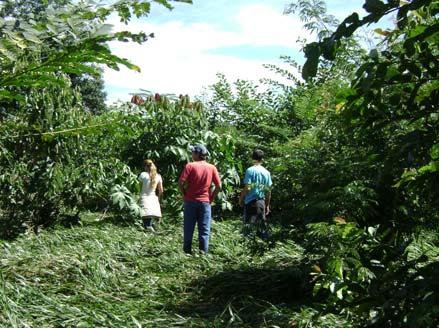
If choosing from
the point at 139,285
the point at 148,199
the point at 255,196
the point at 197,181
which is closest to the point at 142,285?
the point at 139,285

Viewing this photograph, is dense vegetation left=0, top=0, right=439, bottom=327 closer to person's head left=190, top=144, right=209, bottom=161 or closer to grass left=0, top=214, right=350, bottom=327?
grass left=0, top=214, right=350, bottom=327

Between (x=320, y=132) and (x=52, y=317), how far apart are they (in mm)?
2948

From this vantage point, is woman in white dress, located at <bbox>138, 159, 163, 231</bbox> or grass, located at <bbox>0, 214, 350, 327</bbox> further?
woman in white dress, located at <bbox>138, 159, 163, 231</bbox>

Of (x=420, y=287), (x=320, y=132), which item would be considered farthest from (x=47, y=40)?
(x=320, y=132)

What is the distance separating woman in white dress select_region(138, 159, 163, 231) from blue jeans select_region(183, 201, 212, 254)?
2657 mm

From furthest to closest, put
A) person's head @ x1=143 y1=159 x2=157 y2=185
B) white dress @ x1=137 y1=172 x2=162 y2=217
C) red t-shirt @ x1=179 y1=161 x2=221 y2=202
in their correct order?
person's head @ x1=143 y1=159 x2=157 y2=185, white dress @ x1=137 y1=172 x2=162 y2=217, red t-shirt @ x1=179 y1=161 x2=221 y2=202

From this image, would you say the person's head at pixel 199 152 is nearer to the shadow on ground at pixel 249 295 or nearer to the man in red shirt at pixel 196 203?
the man in red shirt at pixel 196 203

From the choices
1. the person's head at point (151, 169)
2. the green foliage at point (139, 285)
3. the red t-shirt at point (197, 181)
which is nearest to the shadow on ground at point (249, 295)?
the green foliage at point (139, 285)

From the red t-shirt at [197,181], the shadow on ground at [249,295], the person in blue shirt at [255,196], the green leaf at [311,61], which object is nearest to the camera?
the green leaf at [311,61]

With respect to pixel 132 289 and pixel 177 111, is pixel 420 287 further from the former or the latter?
pixel 177 111

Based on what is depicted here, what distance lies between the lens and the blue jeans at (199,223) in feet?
27.3

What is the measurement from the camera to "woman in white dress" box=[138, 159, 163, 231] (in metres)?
11.1

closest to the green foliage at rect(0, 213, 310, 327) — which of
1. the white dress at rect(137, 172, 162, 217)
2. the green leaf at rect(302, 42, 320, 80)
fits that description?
the white dress at rect(137, 172, 162, 217)

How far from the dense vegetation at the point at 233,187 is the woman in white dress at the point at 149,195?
0.27 m
